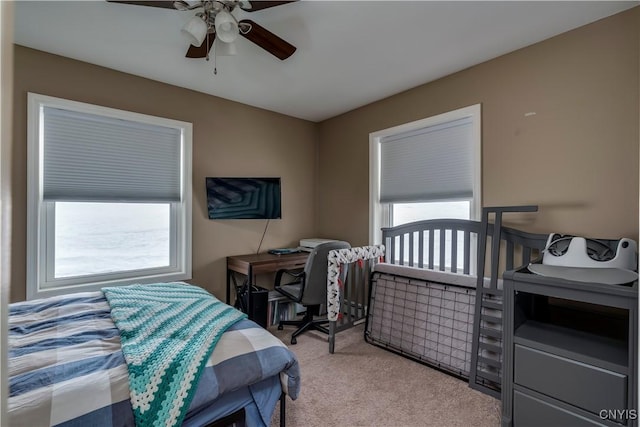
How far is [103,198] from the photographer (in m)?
2.60

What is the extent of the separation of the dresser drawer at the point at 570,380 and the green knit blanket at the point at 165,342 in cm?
151

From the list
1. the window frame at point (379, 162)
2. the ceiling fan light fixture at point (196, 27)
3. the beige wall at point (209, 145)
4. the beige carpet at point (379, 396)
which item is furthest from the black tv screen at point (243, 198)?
the ceiling fan light fixture at point (196, 27)

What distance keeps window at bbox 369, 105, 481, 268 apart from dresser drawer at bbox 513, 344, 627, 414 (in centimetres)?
121

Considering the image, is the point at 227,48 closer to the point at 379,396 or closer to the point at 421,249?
the point at 421,249

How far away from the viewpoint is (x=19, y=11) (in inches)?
72.7

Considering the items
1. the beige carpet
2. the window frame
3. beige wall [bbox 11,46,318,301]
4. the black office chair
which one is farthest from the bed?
the window frame

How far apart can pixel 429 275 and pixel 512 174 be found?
3.28ft

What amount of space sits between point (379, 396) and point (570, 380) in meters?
1.03

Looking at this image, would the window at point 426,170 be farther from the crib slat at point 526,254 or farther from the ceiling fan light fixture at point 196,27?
the ceiling fan light fixture at point 196,27

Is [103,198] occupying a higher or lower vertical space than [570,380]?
higher

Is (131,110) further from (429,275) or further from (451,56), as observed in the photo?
(429,275)

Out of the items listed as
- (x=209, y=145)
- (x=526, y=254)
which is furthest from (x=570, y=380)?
(x=209, y=145)

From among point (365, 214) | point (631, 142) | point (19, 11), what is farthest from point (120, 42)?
point (631, 142)

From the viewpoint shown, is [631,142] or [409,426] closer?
[409,426]
